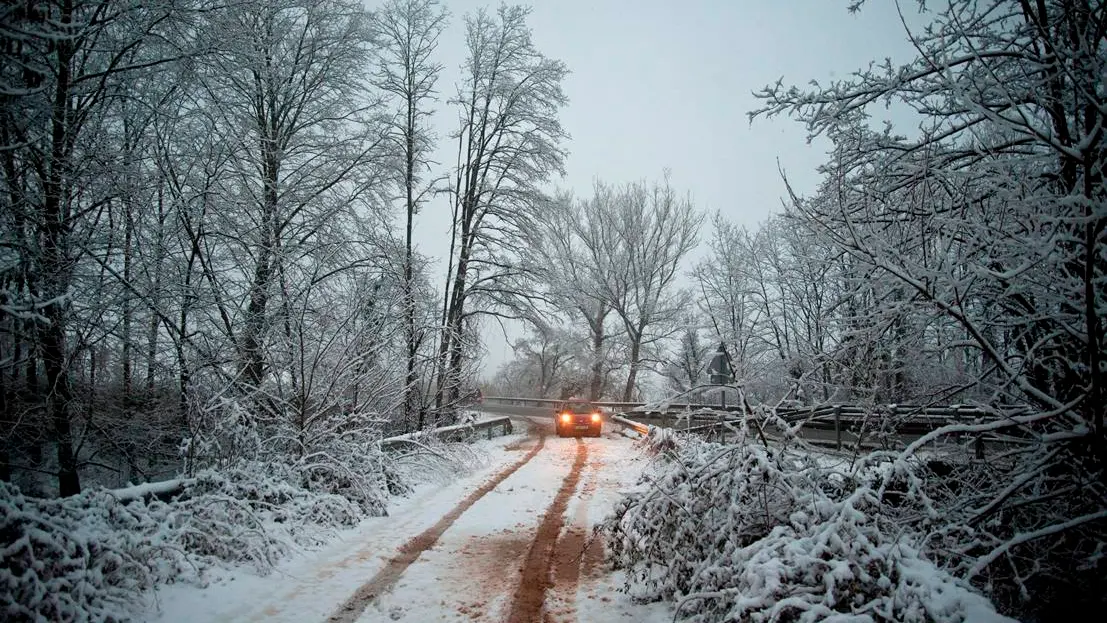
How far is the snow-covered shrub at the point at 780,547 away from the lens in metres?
3.59

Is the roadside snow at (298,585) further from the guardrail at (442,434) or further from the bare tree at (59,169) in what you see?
the bare tree at (59,169)

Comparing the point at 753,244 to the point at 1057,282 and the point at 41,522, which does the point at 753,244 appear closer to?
the point at 1057,282

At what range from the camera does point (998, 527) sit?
4566 millimetres

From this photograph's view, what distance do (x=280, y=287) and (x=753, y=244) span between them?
901 inches

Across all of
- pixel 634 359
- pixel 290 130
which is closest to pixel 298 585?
pixel 290 130

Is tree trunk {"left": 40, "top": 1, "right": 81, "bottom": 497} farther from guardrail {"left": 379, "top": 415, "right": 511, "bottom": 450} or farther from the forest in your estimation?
guardrail {"left": 379, "top": 415, "right": 511, "bottom": 450}

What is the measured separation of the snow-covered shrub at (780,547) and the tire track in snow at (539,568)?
0.96 meters

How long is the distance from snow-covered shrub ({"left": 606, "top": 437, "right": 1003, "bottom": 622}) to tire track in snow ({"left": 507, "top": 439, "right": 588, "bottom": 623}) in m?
0.96

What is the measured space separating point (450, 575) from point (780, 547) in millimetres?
3628

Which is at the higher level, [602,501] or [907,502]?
[907,502]

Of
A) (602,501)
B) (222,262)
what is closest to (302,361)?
(222,262)

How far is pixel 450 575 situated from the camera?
623cm

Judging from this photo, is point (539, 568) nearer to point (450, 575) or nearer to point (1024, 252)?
point (450, 575)

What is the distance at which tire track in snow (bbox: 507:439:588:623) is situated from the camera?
533cm
